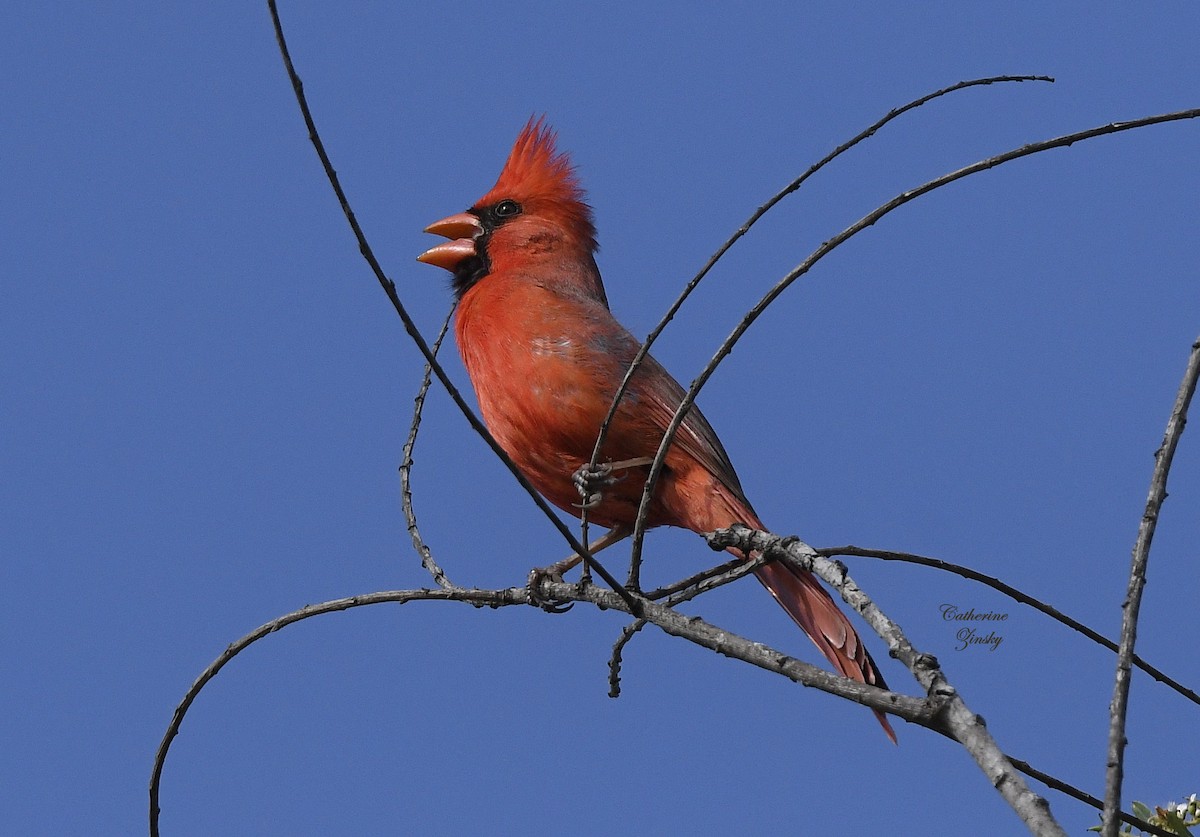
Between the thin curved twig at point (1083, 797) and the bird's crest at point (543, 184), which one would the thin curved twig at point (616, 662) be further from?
the bird's crest at point (543, 184)

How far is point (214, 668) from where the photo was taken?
261cm

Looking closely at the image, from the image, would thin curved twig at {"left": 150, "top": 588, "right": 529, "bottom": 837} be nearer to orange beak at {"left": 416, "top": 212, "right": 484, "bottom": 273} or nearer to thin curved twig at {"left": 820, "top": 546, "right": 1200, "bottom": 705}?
thin curved twig at {"left": 820, "top": 546, "right": 1200, "bottom": 705}

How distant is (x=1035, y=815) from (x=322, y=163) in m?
1.21

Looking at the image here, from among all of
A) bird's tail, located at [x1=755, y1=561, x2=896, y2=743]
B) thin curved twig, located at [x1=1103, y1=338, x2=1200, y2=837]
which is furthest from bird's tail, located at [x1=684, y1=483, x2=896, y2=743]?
thin curved twig, located at [x1=1103, y1=338, x2=1200, y2=837]

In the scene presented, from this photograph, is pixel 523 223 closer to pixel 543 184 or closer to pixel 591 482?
pixel 543 184

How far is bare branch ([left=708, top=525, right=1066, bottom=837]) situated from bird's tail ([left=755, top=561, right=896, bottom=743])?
127 cm

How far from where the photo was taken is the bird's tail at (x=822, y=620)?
11.8ft

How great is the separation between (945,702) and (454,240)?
340 centimetres

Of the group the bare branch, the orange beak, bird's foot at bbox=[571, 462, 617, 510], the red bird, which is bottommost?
the bare branch

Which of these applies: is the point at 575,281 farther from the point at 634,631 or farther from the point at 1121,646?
the point at 1121,646

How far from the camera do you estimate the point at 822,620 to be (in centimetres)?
369

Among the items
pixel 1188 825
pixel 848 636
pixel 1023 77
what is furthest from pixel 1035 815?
pixel 848 636

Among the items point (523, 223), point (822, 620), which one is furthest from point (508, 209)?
point (822, 620)

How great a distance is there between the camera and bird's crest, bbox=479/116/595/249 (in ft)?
16.1
